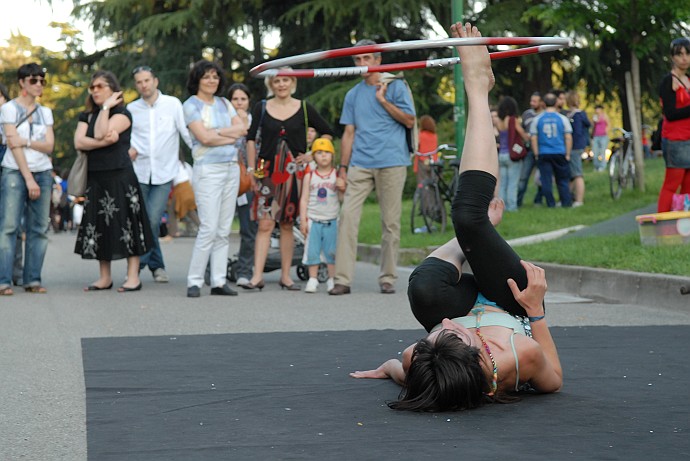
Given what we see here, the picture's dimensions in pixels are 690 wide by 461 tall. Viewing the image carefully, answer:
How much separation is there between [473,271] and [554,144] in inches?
597

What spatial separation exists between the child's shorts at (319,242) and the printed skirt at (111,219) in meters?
1.63

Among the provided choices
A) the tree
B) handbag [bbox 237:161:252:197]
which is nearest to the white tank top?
handbag [bbox 237:161:252:197]

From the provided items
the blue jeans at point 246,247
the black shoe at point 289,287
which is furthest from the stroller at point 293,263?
the black shoe at point 289,287

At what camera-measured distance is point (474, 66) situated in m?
6.29

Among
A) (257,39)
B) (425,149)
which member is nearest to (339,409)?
(425,149)

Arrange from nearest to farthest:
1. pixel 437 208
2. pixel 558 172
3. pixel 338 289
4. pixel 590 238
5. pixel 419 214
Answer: pixel 338 289, pixel 590 238, pixel 437 208, pixel 419 214, pixel 558 172

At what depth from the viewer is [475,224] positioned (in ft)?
19.3

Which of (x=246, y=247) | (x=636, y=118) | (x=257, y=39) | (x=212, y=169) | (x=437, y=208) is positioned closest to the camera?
(x=212, y=169)

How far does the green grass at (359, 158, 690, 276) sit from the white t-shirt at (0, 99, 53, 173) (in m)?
5.15

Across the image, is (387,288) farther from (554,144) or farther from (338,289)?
(554,144)

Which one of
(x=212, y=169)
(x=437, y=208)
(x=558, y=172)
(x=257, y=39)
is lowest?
(x=437, y=208)

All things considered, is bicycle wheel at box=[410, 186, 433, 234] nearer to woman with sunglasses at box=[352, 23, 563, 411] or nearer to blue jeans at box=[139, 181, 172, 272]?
blue jeans at box=[139, 181, 172, 272]

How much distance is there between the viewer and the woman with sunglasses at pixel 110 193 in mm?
12023

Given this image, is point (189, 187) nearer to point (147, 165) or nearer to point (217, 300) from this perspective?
point (147, 165)
